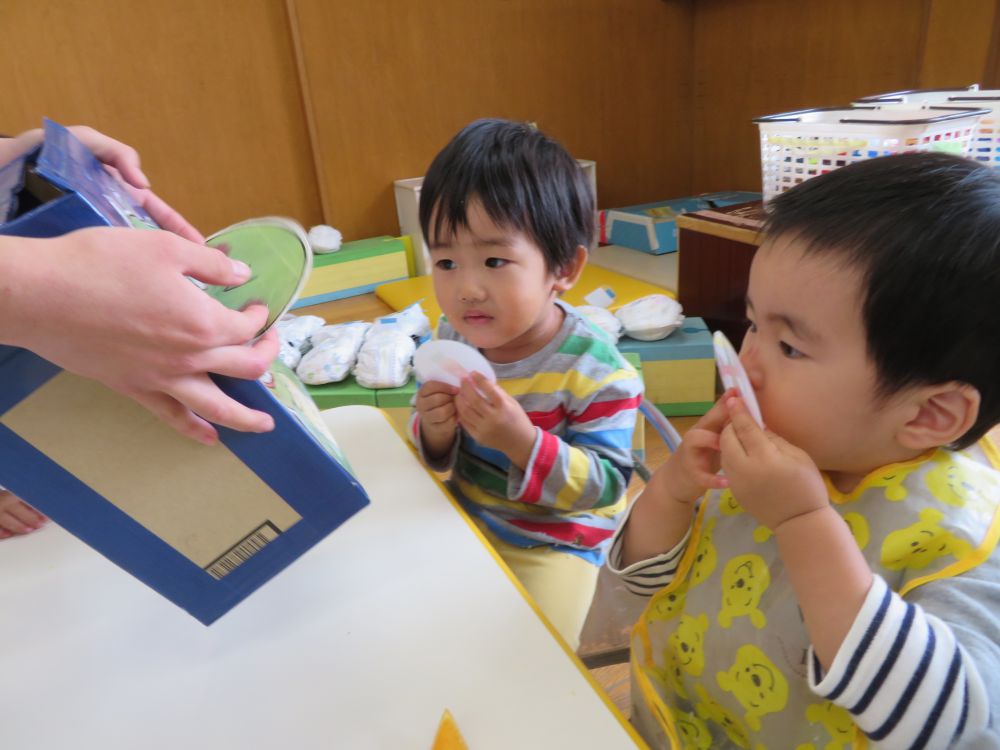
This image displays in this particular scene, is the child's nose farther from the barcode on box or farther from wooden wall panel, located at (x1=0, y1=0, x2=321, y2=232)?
wooden wall panel, located at (x1=0, y1=0, x2=321, y2=232)

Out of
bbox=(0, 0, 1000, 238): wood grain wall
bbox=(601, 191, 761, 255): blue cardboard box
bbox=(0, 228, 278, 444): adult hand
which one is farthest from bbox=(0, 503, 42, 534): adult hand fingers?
bbox=(601, 191, 761, 255): blue cardboard box

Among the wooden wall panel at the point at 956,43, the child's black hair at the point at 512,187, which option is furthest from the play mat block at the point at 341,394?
the wooden wall panel at the point at 956,43

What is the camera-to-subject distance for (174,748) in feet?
1.58

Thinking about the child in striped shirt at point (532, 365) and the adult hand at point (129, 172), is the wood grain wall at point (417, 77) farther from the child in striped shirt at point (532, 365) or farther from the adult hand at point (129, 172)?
the adult hand at point (129, 172)

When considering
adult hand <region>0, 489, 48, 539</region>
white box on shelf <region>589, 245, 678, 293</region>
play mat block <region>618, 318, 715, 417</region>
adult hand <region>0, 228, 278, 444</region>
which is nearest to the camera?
adult hand <region>0, 228, 278, 444</region>

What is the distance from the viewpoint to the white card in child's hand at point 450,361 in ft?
2.42

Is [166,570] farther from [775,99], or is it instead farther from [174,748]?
[775,99]

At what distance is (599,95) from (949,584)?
2.72 meters

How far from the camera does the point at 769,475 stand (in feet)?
1.63

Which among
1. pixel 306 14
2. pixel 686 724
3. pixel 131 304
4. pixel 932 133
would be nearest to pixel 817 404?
pixel 686 724

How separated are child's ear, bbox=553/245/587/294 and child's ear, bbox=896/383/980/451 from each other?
485mm

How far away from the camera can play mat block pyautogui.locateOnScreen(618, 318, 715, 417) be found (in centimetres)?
177

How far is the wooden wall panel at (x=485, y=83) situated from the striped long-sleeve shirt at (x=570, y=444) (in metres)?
1.90

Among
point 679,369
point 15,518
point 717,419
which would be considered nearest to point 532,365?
point 717,419
